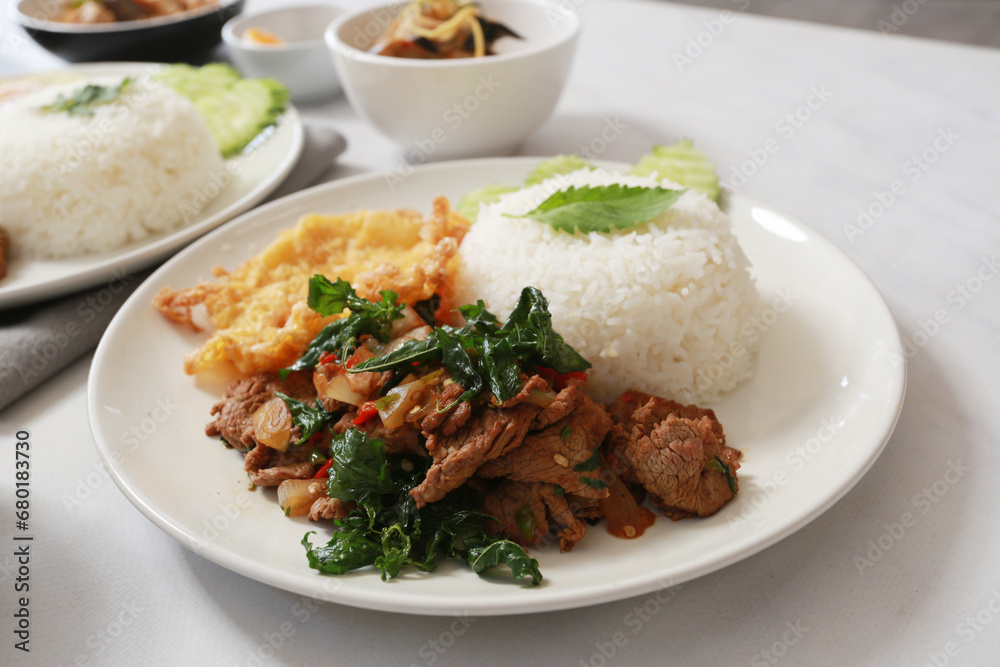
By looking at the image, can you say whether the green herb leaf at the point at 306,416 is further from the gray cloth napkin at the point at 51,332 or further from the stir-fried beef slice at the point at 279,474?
the gray cloth napkin at the point at 51,332

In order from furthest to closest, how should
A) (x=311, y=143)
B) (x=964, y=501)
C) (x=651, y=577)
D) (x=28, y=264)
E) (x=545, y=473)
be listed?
(x=311, y=143) → (x=28, y=264) → (x=964, y=501) → (x=545, y=473) → (x=651, y=577)

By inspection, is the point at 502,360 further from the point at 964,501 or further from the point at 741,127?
the point at 741,127

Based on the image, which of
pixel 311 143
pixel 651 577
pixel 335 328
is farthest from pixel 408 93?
pixel 651 577

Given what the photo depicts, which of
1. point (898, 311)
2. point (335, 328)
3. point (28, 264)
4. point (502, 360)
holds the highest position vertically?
point (502, 360)

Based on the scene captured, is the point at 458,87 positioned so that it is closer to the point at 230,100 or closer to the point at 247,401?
the point at 230,100

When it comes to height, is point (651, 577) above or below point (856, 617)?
above

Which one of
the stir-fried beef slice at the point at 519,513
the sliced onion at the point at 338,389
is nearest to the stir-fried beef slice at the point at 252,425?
the sliced onion at the point at 338,389

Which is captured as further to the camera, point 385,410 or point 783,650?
point 385,410
